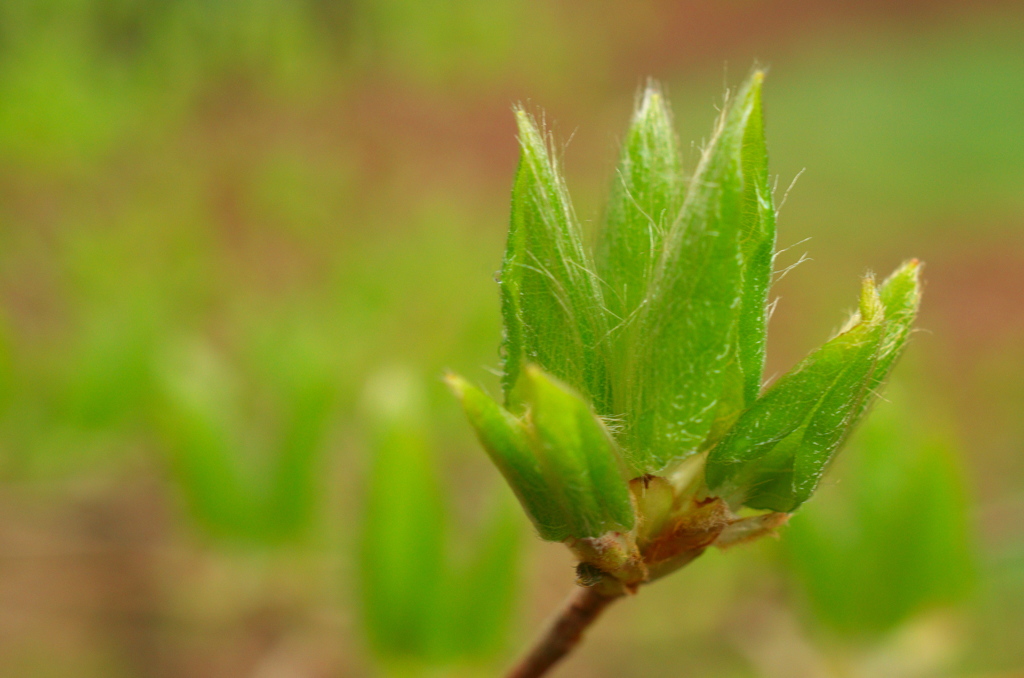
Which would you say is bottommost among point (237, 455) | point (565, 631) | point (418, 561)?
point (565, 631)

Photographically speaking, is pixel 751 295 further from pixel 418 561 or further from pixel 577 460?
pixel 418 561

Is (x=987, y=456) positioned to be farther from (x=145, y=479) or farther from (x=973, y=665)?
(x=145, y=479)

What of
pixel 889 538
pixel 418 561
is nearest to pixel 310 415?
pixel 418 561

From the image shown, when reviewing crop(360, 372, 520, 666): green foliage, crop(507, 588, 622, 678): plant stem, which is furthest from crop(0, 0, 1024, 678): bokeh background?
crop(507, 588, 622, 678): plant stem

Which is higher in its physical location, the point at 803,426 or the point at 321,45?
the point at 321,45

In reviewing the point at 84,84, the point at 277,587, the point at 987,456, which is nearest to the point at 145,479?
the point at 277,587

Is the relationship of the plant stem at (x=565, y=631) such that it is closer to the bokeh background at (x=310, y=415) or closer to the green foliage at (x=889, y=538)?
the bokeh background at (x=310, y=415)
